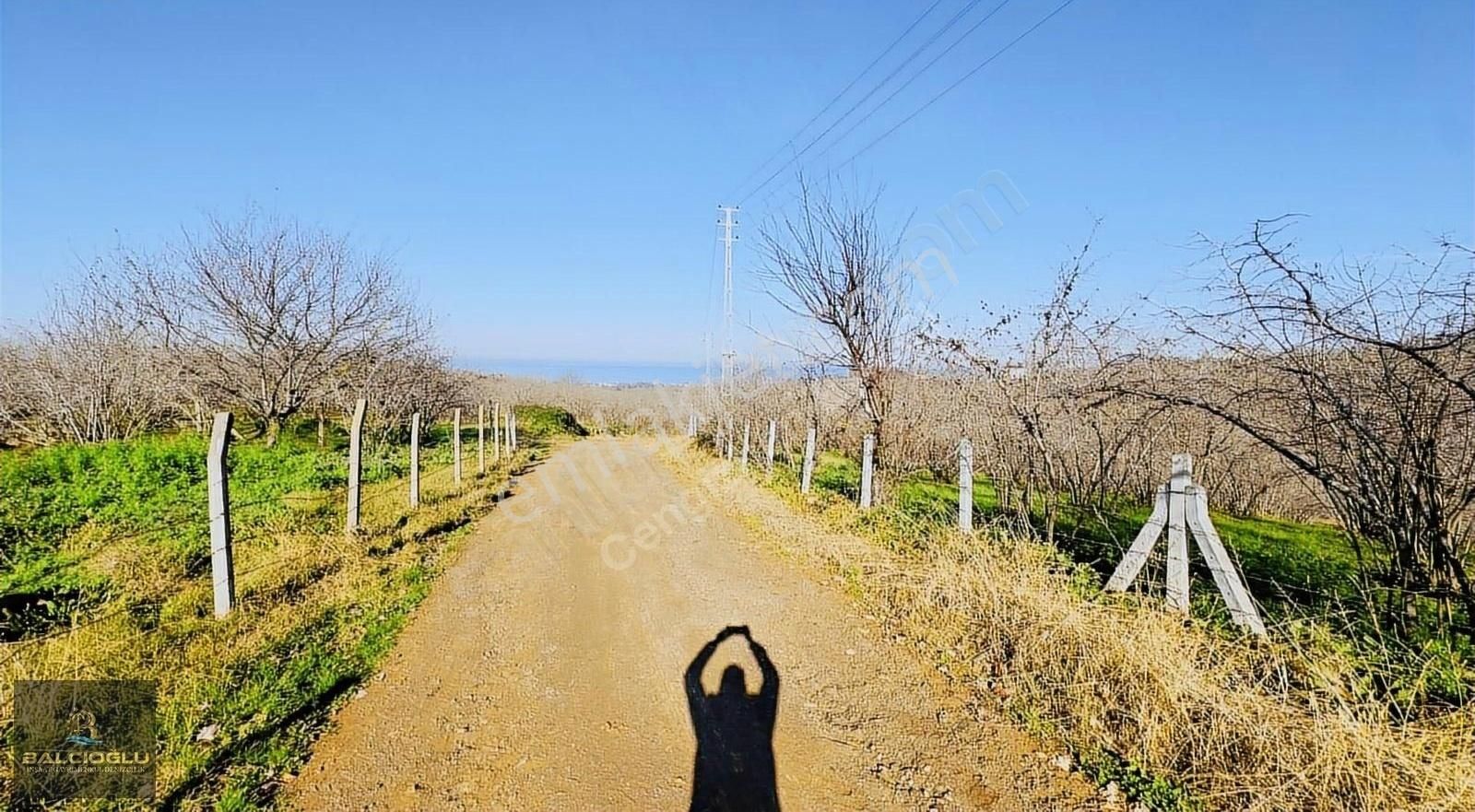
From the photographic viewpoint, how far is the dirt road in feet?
10.9

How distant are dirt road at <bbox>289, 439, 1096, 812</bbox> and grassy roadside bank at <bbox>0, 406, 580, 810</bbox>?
0.29 meters

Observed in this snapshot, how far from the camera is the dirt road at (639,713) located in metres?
3.31

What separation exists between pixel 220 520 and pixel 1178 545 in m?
7.31

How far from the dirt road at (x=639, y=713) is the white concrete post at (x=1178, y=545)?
185 centimetres

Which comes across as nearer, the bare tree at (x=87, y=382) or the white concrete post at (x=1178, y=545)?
the white concrete post at (x=1178, y=545)

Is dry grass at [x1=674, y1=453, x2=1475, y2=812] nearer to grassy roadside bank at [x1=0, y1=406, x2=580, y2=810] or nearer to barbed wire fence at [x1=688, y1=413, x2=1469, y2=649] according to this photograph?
barbed wire fence at [x1=688, y1=413, x2=1469, y2=649]

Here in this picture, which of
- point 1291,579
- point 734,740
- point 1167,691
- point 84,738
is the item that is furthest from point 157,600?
point 1291,579

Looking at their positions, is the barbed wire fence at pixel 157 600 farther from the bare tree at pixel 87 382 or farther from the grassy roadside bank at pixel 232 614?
the bare tree at pixel 87 382

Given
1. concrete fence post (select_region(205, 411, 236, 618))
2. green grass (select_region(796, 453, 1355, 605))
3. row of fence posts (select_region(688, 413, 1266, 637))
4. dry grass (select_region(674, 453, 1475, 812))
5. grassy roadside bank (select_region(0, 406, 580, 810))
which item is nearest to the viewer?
dry grass (select_region(674, 453, 1475, 812))

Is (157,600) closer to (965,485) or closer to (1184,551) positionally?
(965,485)

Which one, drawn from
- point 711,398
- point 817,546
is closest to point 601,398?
point 711,398

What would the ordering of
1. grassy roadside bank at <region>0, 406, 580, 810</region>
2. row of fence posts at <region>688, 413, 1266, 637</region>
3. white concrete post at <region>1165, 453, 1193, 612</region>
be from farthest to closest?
1. white concrete post at <region>1165, 453, 1193, 612</region>
2. row of fence posts at <region>688, 413, 1266, 637</region>
3. grassy roadside bank at <region>0, 406, 580, 810</region>

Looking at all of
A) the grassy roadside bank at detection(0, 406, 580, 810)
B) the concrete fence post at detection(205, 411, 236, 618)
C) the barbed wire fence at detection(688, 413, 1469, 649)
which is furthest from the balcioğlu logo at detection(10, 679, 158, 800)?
the barbed wire fence at detection(688, 413, 1469, 649)

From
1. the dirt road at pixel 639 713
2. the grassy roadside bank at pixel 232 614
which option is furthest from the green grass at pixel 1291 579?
the grassy roadside bank at pixel 232 614
